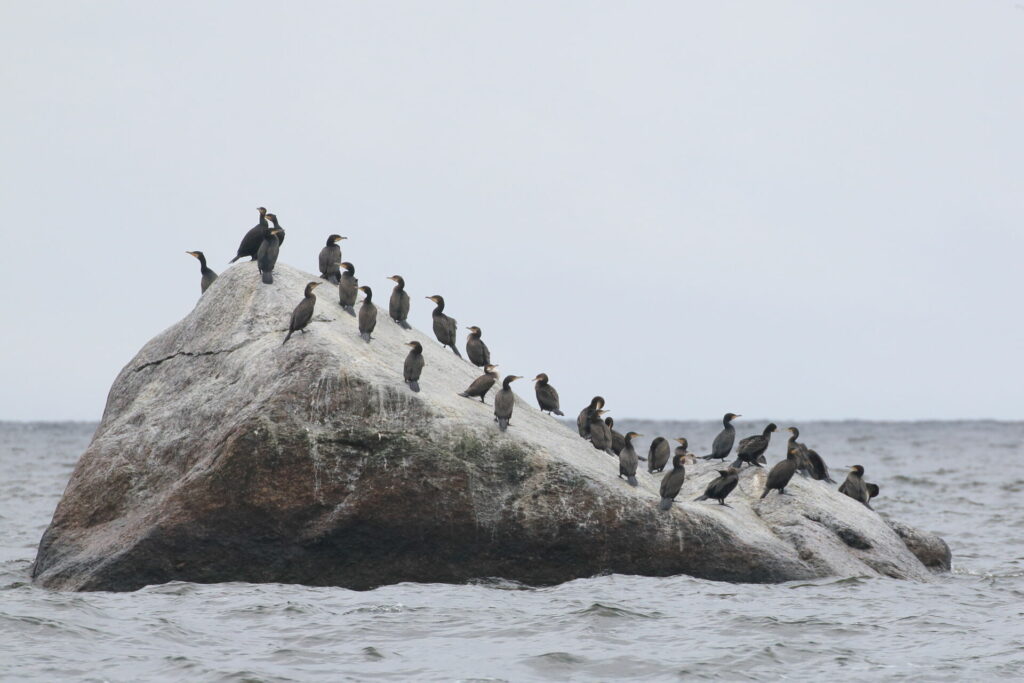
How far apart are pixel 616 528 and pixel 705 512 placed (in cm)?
112

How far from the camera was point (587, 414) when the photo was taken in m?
16.6

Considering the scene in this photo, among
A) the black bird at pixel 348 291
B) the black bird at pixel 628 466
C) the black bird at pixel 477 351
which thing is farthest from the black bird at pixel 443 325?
the black bird at pixel 628 466

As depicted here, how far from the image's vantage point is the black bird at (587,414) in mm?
16406

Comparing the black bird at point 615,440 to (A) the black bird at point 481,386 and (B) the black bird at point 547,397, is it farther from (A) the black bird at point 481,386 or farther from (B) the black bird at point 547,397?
(A) the black bird at point 481,386

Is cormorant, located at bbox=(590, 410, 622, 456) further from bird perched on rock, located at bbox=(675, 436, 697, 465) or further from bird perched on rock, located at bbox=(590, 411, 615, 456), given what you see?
bird perched on rock, located at bbox=(675, 436, 697, 465)


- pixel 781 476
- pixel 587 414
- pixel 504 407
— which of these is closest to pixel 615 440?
pixel 587 414

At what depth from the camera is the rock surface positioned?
42.0ft

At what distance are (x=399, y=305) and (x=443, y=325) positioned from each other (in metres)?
1.07

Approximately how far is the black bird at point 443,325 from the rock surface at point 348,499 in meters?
3.49

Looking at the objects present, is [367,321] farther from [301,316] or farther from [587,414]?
[587,414]

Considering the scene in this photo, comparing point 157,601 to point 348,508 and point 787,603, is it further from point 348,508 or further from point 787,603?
point 787,603

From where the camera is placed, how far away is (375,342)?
15.0 m

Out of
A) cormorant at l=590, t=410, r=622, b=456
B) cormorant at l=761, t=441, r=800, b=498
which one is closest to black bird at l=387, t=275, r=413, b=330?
cormorant at l=590, t=410, r=622, b=456

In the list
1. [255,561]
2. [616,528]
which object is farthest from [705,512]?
[255,561]
